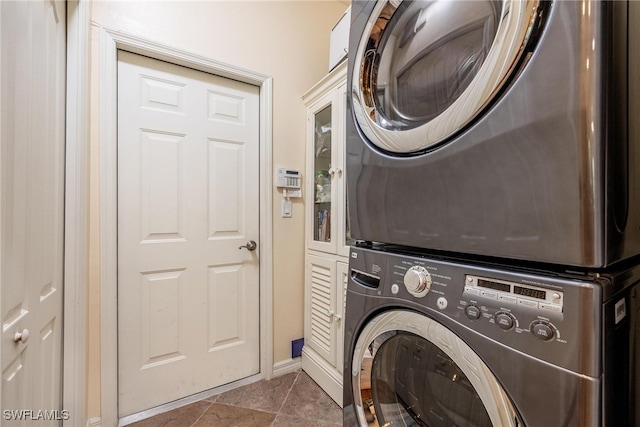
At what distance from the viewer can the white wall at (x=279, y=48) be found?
1.58 meters

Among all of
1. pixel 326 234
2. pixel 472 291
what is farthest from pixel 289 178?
pixel 472 291


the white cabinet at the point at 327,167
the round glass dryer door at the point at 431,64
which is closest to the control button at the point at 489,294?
the round glass dryer door at the point at 431,64

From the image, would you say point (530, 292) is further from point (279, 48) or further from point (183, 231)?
point (279, 48)

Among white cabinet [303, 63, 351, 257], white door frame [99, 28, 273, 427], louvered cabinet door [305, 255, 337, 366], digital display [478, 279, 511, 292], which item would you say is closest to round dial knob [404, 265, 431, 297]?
digital display [478, 279, 511, 292]

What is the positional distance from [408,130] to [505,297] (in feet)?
1.31

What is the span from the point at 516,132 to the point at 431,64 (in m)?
0.29

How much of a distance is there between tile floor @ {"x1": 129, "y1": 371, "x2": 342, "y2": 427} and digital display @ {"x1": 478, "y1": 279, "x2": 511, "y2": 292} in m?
1.32

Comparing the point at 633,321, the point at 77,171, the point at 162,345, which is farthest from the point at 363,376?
the point at 77,171

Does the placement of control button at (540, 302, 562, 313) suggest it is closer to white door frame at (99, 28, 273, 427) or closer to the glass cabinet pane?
the glass cabinet pane

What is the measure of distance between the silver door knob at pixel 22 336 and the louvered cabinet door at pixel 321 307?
1220 millimetres

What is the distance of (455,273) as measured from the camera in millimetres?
581

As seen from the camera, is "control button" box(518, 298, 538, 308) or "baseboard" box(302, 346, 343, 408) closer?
"control button" box(518, 298, 538, 308)

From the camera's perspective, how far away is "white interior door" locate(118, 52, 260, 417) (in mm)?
1520

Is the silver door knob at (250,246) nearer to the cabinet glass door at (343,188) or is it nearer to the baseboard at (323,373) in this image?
the cabinet glass door at (343,188)
